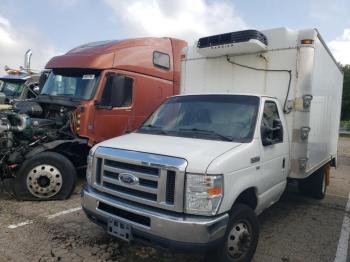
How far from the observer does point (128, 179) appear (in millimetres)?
3816

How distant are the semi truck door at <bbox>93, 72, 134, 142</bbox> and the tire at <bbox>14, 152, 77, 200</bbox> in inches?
50.6

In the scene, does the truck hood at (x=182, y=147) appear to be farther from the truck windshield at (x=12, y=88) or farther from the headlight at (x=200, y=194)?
the truck windshield at (x=12, y=88)

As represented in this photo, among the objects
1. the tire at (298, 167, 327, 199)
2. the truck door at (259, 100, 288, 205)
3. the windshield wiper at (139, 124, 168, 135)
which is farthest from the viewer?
the tire at (298, 167, 327, 199)

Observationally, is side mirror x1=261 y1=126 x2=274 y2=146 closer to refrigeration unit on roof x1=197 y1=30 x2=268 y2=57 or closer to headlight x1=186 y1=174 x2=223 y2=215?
headlight x1=186 y1=174 x2=223 y2=215

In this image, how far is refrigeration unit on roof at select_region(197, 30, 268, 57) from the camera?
18.4ft

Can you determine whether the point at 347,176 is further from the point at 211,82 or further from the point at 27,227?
the point at 27,227

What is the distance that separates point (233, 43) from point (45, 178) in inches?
155

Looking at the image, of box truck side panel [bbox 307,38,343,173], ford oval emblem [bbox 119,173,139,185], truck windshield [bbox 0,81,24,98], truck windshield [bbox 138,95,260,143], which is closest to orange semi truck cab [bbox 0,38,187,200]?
truck windshield [bbox 138,95,260,143]

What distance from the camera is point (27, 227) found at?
16.5ft

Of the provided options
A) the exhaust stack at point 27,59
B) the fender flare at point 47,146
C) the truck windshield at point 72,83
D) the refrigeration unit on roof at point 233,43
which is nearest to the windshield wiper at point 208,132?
the refrigeration unit on roof at point 233,43

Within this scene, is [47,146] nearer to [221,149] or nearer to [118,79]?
[118,79]

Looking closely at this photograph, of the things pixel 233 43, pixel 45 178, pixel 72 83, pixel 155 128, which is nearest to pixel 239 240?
pixel 155 128

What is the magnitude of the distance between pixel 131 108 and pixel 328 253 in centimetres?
497

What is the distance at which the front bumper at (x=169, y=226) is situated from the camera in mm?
3381
